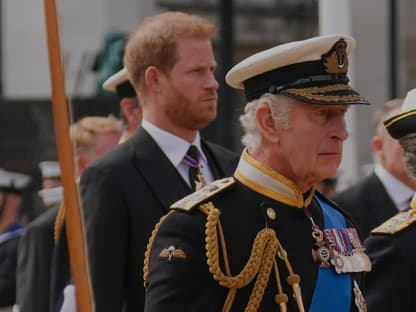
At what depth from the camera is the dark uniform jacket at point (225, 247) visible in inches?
148

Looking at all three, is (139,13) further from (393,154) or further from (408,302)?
(408,302)

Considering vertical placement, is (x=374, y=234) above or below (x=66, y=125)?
below

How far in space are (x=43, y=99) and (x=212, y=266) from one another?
1065 centimetres

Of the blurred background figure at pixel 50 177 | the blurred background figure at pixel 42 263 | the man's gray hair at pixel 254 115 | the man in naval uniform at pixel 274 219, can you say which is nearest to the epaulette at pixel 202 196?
the man in naval uniform at pixel 274 219

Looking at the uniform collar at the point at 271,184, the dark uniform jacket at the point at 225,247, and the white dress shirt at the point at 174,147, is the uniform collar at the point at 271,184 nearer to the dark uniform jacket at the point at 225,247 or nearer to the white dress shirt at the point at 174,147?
the dark uniform jacket at the point at 225,247

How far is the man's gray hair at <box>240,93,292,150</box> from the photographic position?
3922 millimetres

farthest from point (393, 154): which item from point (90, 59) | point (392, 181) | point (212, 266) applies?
point (90, 59)

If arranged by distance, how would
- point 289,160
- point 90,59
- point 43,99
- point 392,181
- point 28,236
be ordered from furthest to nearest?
point 90,59
point 43,99
point 392,181
point 28,236
point 289,160

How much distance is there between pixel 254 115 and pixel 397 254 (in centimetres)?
70

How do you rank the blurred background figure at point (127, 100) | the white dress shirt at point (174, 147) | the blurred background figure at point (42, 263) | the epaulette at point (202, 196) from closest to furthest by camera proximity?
the epaulette at point (202, 196) < the white dress shirt at point (174, 147) < the blurred background figure at point (42, 263) < the blurred background figure at point (127, 100)

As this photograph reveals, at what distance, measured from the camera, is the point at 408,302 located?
426cm

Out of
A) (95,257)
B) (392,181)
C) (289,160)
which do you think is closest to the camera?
(289,160)

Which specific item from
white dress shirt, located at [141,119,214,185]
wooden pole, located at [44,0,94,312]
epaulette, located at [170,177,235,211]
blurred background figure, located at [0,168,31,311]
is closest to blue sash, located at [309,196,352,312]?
epaulette, located at [170,177,235,211]

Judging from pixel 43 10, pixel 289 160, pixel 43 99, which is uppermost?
pixel 43 10
